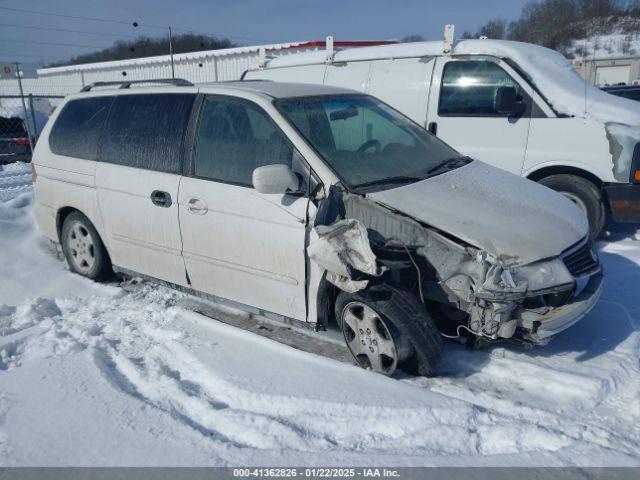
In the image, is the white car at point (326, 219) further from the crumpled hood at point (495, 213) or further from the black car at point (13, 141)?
the black car at point (13, 141)

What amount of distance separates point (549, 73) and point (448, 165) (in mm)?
2816

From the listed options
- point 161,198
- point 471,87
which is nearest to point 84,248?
point 161,198

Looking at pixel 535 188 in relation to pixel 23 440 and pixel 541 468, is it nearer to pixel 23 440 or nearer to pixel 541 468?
pixel 541 468

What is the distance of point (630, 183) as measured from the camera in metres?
5.48

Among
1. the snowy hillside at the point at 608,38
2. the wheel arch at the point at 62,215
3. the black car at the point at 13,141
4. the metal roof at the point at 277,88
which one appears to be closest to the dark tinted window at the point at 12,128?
the black car at the point at 13,141

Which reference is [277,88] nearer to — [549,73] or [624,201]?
[549,73]

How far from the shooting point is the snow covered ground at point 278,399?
2.61 meters

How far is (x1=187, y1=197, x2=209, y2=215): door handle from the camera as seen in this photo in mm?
3885

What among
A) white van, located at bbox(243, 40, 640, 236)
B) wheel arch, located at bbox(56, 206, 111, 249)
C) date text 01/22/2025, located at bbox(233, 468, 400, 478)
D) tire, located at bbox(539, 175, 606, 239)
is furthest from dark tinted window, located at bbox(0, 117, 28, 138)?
date text 01/22/2025, located at bbox(233, 468, 400, 478)

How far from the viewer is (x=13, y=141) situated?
11.9 meters

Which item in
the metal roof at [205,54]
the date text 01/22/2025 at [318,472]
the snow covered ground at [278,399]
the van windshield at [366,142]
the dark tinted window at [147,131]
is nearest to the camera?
the date text 01/22/2025 at [318,472]

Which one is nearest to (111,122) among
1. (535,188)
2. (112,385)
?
(112,385)

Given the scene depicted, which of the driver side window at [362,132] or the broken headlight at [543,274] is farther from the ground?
the driver side window at [362,132]

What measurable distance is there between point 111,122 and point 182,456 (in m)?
3.18
